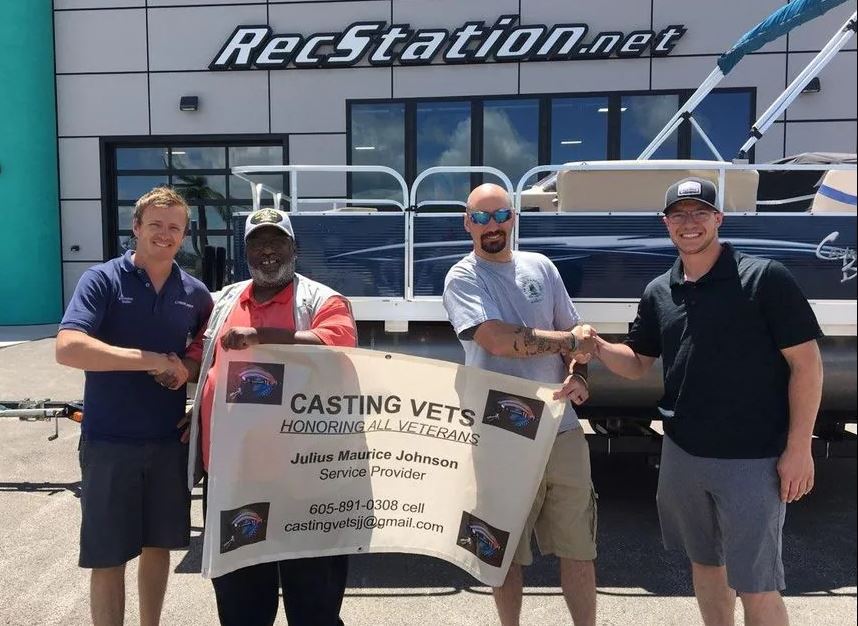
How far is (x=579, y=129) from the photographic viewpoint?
10.9 meters

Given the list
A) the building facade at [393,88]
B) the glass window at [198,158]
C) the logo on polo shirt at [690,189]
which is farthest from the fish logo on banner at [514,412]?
the glass window at [198,158]

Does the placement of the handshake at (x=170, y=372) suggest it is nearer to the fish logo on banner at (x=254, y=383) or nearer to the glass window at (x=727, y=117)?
the fish logo on banner at (x=254, y=383)

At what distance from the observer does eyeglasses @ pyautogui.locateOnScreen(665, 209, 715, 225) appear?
2432 mm

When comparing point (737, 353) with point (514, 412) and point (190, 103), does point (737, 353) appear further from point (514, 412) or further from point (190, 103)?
point (190, 103)

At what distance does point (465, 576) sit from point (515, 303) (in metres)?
1.77

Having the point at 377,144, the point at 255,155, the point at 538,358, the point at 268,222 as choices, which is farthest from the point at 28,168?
the point at 538,358

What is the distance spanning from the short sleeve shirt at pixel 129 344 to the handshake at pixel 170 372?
0.10 metres

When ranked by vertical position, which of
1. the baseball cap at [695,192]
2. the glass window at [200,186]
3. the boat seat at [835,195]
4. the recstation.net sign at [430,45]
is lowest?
the baseball cap at [695,192]

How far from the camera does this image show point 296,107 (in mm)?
11523

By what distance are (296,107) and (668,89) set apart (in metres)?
6.21

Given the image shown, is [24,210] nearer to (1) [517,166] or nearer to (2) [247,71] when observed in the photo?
(2) [247,71]

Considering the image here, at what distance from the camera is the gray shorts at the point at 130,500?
2619 millimetres

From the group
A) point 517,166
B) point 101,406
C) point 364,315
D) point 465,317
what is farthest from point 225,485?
point 517,166

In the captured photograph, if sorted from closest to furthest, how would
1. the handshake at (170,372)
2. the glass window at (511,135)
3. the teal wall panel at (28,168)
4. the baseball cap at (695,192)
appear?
1. the baseball cap at (695,192)
2. the handshake at (170,372)
3. the glass window at (511,135)
4. the teal wall panel at (28,168)
